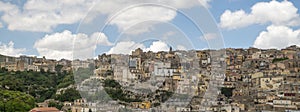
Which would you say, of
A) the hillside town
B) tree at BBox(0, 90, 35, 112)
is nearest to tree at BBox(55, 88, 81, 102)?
the hillside town

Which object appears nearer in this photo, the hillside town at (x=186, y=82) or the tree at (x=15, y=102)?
the hillside town at (x=186, y=82)

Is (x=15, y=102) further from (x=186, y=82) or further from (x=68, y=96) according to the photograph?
(x=186, y=82)

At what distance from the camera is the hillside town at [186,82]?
4734 millimetres

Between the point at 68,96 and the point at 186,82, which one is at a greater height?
the point at 186,82

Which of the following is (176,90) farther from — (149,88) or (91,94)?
(91,94)

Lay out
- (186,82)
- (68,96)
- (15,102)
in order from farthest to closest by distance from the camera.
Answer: (68,96), (15,102), (186,82)

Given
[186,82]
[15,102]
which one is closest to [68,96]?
[15,102]

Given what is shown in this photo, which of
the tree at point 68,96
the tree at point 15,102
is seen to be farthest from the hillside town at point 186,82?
the tree at point 15,102

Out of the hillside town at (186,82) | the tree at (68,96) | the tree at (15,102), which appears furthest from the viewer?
the tree at (68,96)

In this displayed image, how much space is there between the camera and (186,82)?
607 cm

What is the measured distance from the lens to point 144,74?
5484 mm

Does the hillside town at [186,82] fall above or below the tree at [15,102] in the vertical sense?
above

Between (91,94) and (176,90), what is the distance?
1.50 meters

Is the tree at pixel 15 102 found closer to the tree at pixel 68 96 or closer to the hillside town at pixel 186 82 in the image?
the hillside town at pixel 186 82
